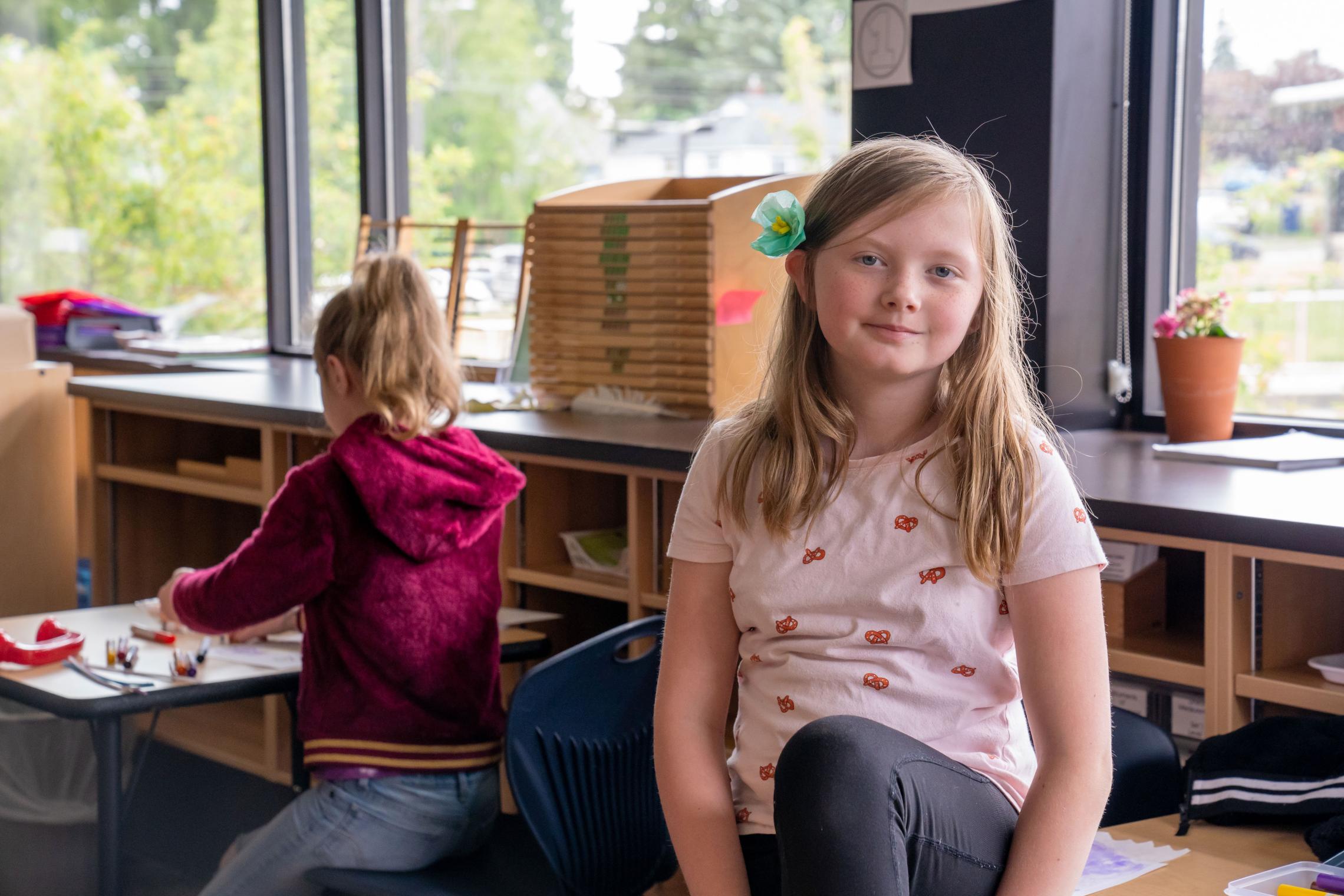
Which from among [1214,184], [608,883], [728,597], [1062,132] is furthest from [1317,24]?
[608,883]

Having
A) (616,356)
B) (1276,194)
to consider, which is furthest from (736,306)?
(1276,194)

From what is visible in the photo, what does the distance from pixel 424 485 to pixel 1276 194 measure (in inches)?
54.7

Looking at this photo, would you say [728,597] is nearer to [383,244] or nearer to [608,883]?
[608,883]

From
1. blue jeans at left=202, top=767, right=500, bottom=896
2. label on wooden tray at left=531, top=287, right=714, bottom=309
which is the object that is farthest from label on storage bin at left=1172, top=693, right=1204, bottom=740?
label on wooden tray at left=531, top=287, right=714, bottom=309

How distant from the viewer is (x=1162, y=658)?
159 cm

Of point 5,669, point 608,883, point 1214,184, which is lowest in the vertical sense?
point 608,883

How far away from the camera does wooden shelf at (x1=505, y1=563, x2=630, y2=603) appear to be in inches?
85.7

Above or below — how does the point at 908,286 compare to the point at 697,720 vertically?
above

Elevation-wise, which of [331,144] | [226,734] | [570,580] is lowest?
[226,734]

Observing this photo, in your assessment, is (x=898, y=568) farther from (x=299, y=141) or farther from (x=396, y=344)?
(x=299, y=141)

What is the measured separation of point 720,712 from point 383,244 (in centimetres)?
238

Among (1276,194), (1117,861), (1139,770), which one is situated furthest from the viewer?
(1276,194)

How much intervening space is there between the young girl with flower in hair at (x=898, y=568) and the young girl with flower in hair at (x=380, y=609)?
1.96 ft

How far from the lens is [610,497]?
2469mm
